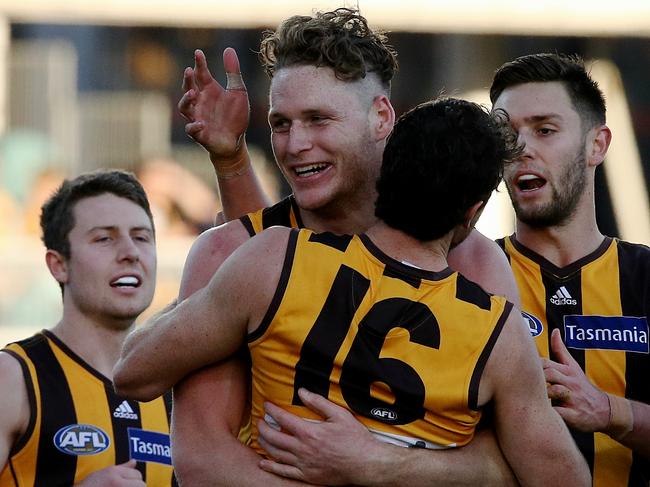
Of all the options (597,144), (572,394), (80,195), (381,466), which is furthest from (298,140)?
(80,195)

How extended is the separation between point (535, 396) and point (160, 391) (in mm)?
961

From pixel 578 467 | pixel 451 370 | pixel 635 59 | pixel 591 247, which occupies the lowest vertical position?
pixel 578 467

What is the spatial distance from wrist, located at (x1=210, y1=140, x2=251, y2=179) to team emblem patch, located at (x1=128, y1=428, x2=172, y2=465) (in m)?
1.62

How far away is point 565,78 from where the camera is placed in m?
4.23

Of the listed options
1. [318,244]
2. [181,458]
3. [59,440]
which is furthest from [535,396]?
[59,440]

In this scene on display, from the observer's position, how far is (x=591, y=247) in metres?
4.12

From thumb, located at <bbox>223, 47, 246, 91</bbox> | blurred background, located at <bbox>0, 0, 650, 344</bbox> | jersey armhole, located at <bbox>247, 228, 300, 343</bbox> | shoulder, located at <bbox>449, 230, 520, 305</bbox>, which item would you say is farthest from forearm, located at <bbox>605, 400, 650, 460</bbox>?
blurred background, located at <bbox>0, 0, 650, 344</bbox>

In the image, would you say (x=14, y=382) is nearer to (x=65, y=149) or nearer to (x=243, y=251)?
(x=243, y=251)

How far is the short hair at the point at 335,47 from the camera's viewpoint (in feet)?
10.5

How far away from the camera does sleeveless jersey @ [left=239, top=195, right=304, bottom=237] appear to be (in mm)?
3209

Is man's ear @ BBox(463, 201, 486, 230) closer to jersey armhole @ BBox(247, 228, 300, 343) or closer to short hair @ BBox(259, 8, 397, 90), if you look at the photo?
jersey armhole @ BBox(247, 228, 300, 343)

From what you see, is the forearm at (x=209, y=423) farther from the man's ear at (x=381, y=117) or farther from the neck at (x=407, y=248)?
the man's ear at (x=381, y=117)

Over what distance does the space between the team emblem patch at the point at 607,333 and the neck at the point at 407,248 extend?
1245 millimetres

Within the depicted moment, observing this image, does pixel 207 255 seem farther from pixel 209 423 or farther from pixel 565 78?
pixel 565 78
